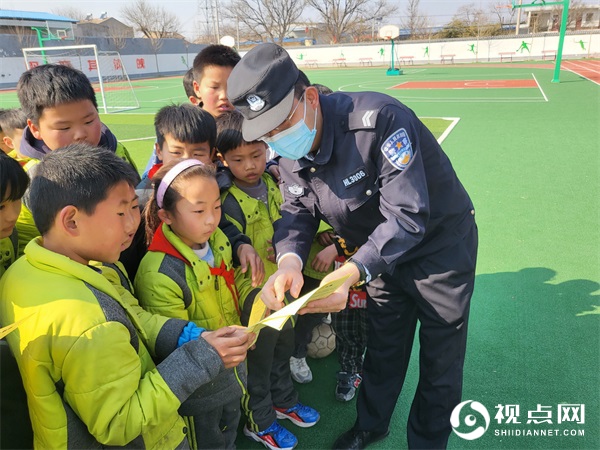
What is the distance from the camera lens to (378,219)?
6.41ft

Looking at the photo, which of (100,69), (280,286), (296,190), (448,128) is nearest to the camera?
(280,286)

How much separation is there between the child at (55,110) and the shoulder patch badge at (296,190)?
98 centimetres

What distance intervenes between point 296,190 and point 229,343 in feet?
2.60

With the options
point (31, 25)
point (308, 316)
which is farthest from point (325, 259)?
point (31, 25)

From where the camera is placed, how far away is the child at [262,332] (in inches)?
91.2

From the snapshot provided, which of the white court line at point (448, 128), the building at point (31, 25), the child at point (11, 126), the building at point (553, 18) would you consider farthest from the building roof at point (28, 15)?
the building at point (553, 18)

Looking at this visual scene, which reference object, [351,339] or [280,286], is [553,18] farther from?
[280,286]

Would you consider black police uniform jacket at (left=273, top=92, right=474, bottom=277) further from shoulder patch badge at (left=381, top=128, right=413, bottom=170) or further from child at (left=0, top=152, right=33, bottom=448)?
child at (left=0, top=152, right=33, bottom=448)

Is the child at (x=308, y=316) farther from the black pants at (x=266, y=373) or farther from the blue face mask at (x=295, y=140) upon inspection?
the blue face mask at (x=295, y=140)

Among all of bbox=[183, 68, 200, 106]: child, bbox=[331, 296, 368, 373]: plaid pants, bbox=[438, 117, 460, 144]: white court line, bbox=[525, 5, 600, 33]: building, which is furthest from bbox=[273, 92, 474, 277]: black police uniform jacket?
bbox=[525, 5, 600, 33]: building

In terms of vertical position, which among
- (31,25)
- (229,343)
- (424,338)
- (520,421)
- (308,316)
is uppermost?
(31,25)

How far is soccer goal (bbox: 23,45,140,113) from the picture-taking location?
1576 cm

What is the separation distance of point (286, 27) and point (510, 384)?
5532cm
